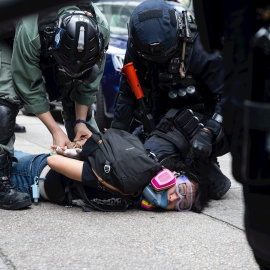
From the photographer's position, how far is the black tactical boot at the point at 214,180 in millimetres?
3121

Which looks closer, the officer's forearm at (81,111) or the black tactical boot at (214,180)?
the black tactical boot at (214,180)

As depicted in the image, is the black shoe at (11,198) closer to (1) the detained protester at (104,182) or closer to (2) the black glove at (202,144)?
(1) the detained protester at (104,182)

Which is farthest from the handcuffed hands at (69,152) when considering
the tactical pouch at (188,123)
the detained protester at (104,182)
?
the tactical pouch at (188,123)

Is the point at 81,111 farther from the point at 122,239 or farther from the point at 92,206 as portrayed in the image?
the point at 122,239

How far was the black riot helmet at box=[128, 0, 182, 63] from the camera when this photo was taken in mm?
2930

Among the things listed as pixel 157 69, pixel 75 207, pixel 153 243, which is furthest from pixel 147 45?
pixel 153 243

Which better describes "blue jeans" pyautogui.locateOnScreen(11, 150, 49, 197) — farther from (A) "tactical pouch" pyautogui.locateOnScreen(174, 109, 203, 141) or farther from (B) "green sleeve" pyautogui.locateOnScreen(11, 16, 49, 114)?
(A) "tactical pouch" pyautogui.locateOnScreen(174, 109, 203, 141)

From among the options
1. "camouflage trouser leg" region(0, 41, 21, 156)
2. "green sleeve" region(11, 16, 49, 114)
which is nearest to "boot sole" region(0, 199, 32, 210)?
"camouflage trouser leg" region(0, 41, 21, 156)

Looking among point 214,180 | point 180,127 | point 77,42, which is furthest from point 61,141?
point 214,180

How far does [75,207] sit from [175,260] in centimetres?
96

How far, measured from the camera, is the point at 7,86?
9.58ft

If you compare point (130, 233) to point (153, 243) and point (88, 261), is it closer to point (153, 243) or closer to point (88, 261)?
point (153, 243)

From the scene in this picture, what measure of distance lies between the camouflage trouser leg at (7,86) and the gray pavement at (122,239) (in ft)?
1.23

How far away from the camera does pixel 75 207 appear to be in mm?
2873
